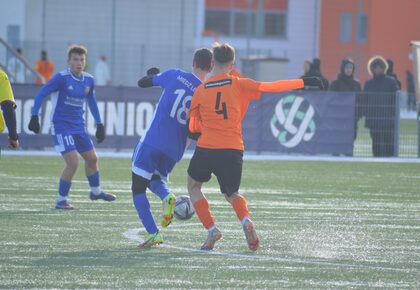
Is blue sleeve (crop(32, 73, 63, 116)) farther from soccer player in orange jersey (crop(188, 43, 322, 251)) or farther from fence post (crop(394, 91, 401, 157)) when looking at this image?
fence post (crop(394, 91, 401, 157))

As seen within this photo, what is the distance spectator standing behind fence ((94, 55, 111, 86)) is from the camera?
34.4 m

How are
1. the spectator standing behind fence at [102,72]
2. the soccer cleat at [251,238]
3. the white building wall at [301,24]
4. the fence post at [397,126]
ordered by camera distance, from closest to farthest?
the soccer cleat at [251,238]
the fence post at [397,126]
the spectator standing behind fence at [102,72]
the white building wall at [301,24]

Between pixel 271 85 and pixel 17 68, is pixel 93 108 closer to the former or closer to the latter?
pixel 271 85

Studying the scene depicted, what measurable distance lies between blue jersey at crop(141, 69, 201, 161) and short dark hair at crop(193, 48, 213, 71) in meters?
0.15

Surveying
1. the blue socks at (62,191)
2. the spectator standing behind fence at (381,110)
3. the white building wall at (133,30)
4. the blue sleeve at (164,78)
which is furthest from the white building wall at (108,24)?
the blue sleeve at (164,78)

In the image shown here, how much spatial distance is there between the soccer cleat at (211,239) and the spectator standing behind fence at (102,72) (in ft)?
82.5

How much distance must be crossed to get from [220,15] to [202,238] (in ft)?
129

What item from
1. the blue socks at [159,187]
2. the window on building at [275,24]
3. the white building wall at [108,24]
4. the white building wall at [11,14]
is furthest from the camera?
the window on building at [275,24]

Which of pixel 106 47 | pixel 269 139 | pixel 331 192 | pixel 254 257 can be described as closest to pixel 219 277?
pixel 254 257

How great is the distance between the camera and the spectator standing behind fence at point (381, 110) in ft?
72.4

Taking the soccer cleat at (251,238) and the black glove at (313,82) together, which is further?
the black glove at (313,82)

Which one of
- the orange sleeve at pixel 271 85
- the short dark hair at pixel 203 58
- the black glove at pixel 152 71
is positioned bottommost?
the orange sleeve at pixel 271 85

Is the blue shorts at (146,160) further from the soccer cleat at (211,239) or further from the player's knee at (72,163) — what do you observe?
the player's knee at (72,163)

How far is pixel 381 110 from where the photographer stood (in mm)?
22203
